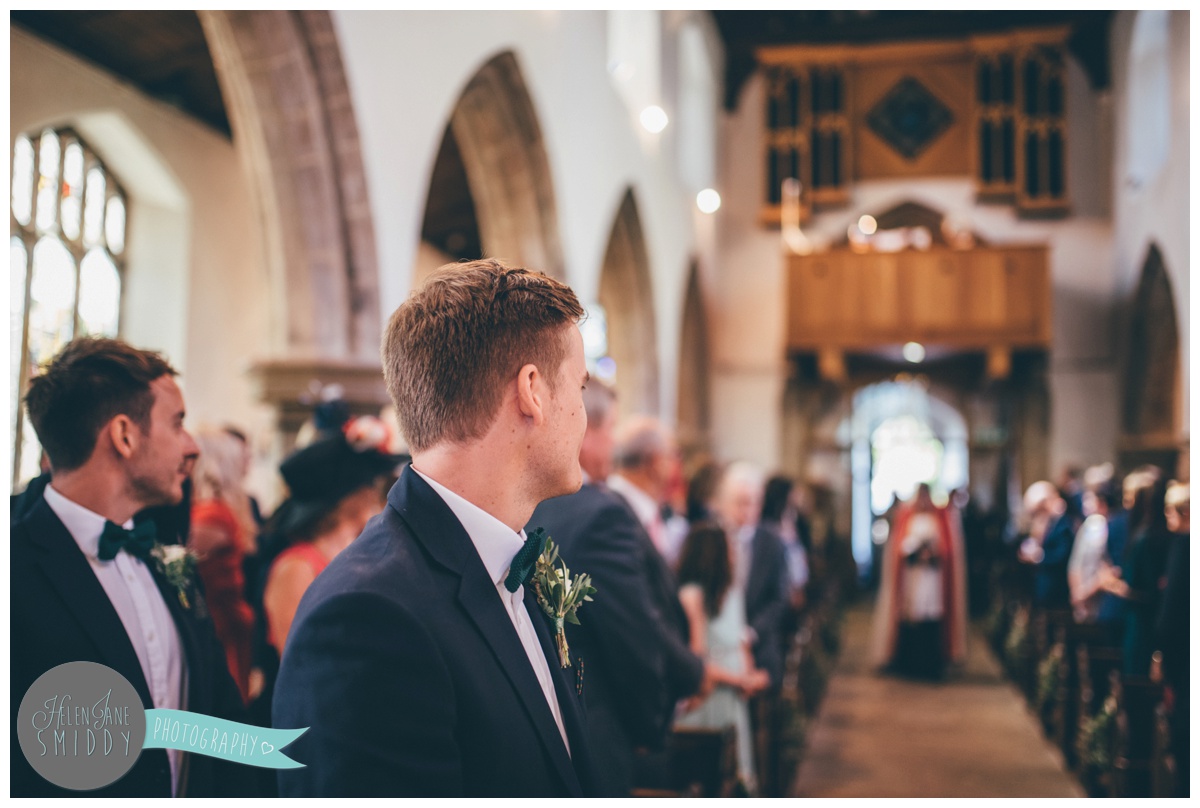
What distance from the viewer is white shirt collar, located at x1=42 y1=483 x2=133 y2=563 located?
2070mm

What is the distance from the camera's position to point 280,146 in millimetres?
5598

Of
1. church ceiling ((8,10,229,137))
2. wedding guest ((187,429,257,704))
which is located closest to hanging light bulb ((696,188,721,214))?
church ceiling ((8,10,229,137))

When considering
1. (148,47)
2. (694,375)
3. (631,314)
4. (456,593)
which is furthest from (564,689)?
(694,375)

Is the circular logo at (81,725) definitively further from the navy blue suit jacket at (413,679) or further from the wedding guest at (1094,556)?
the wedding guest at (1094,556)

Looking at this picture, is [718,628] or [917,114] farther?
[917,114]

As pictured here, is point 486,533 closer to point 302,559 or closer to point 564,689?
point 564,689

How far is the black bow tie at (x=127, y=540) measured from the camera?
2.06m

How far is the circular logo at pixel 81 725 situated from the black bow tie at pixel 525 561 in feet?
3.17

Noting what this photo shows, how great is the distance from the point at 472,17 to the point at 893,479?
12422 mm

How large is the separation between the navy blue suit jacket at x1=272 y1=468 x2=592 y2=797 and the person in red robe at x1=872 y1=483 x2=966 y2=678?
8.69 metres

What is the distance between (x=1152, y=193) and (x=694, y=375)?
638 centimetres

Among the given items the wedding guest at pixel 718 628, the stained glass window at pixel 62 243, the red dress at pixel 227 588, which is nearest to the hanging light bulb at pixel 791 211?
the stained glass window at pixel 62 243

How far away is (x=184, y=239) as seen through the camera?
10211 millimetres

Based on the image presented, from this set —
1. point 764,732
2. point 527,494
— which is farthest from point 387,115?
point 527,494
